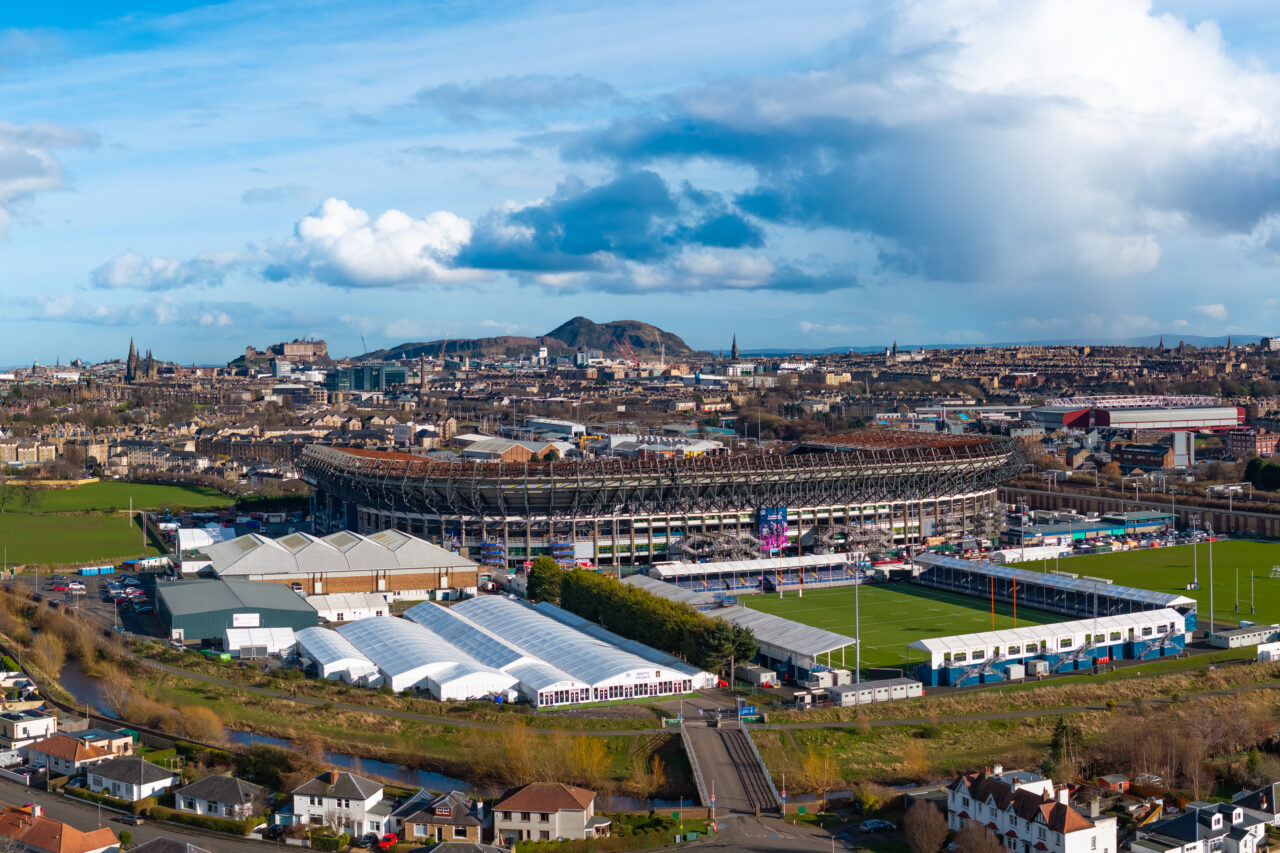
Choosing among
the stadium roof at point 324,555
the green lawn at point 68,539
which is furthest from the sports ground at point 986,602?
the green lawn at point 68,539

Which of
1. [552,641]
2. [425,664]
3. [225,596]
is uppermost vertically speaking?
[225,596]

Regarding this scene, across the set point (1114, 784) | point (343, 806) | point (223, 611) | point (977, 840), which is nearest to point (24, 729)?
point (343, 806)

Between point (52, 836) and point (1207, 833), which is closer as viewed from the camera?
point (52, 836)

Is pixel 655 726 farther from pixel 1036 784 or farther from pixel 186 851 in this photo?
pixel 186 851

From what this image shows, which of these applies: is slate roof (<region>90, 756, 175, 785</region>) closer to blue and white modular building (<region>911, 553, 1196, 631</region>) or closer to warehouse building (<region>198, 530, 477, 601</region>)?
warehouse building (<region>198, 530, 477, 601</region>)

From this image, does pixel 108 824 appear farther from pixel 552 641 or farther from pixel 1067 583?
pixel 1067 583

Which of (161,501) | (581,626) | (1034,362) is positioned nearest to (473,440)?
(161,501)

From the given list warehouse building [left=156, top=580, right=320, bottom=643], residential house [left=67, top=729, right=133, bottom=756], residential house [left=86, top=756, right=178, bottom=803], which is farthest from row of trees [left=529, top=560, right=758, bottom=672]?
residential house [left=67, top=729, right=133, bottom=756]
